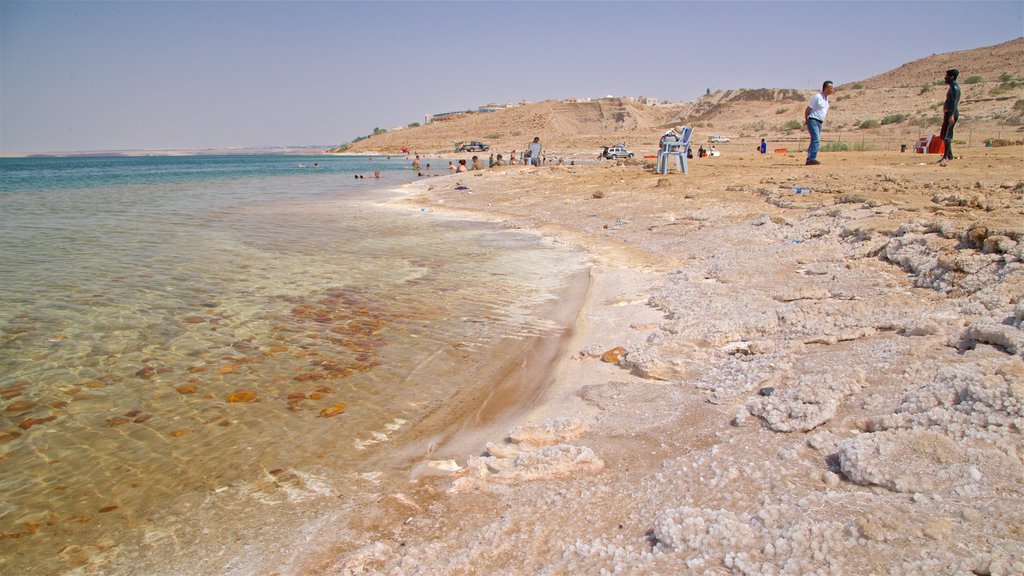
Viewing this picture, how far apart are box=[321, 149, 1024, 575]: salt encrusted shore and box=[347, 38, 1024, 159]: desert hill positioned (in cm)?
1610

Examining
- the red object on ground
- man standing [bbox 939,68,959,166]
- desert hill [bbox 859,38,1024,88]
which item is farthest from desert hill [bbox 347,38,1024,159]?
man standing [bbox 939,68,959,166]

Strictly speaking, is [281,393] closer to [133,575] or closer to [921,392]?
[133,575]

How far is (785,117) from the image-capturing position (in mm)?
45375

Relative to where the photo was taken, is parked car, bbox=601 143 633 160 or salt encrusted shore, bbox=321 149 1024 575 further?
parked car, bbox=601 143 633 160

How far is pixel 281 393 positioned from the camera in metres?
4.07

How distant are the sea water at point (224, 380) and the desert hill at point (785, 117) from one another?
58.6 ft

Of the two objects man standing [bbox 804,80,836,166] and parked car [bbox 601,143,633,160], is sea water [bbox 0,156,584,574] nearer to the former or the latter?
man standing [bbox 804,80,836,166]

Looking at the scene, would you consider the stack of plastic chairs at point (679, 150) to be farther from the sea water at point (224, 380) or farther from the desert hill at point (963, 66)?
the desert hill at point (963, 66)

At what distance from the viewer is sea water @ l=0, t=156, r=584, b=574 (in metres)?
2.74

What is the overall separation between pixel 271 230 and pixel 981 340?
455 inches

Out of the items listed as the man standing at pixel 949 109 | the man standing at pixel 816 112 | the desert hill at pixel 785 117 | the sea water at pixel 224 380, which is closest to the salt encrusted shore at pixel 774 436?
the sea water at pixel 224 380

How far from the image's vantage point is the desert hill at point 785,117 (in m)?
25.1

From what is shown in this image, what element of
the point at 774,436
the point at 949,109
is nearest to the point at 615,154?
the point at 949,109

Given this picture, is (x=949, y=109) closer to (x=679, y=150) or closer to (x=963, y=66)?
(x=679, y=150)
